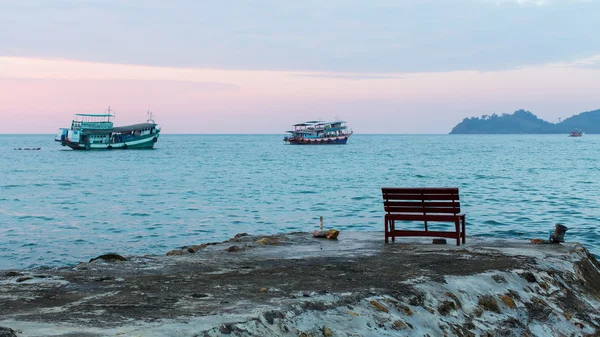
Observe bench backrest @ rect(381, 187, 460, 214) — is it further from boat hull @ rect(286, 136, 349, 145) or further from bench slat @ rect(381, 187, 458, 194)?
boat hull @ rect(286, 136, 349, 145)

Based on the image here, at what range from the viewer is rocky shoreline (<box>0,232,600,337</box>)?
5266 millimetres

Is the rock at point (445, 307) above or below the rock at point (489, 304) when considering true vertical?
above

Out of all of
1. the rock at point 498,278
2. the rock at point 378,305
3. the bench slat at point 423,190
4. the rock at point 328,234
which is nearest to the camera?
the rock at point 378,305

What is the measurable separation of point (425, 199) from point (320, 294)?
13.7ft

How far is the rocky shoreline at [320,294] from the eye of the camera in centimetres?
527

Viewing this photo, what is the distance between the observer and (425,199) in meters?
9.99

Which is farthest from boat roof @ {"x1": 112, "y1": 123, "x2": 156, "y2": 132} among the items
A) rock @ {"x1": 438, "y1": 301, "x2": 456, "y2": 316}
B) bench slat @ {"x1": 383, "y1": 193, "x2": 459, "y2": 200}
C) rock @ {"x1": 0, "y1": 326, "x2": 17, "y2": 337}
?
rock @ {"x1": 0, "y1": 326, "x2": 17, "y2": 337}

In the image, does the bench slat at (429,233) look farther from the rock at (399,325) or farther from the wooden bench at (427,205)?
the rock at (399,325)

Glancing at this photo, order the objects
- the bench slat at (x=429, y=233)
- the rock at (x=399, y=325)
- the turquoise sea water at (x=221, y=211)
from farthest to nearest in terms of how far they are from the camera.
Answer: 1. the turquoise sea water at (x=221, y=211)
2. the bench slat at (x=429, y=233)
3. the rock at (x=399, y=325)

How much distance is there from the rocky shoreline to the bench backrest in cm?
62

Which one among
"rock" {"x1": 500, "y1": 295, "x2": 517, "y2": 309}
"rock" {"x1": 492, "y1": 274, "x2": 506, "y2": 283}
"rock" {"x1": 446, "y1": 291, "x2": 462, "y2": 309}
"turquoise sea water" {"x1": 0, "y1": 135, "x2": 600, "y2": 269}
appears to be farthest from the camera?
"turquoise sea water" {"x1": 0, "y1": 135, "x2": 600, "y2": 269}

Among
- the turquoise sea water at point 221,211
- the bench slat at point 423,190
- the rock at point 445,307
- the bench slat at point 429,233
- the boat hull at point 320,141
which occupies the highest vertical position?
the bench slat at point 423,190

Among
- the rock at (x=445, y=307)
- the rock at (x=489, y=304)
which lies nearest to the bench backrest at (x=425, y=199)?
the rock at (x=489, y=304)

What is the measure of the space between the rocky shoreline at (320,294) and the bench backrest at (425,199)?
0.62 meters
